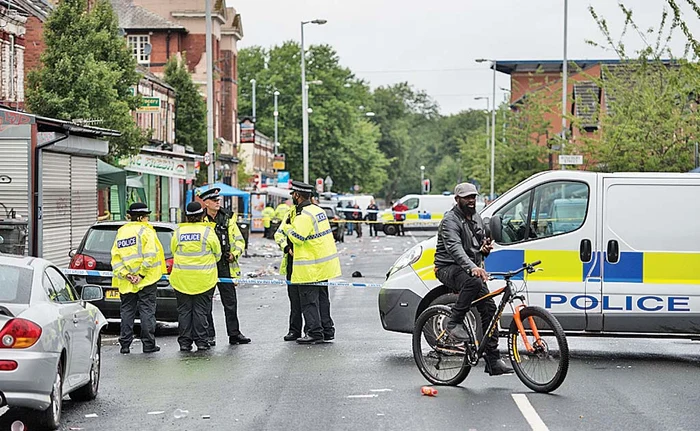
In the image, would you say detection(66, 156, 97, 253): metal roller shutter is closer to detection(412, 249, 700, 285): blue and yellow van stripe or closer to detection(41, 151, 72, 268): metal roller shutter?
detection(41, 151, 72, 268): metal roller shutter

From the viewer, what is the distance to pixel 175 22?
218 feet

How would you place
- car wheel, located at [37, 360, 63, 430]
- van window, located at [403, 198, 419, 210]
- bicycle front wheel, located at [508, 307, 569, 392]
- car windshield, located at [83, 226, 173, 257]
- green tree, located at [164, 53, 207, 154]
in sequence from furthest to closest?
1. van window, located at [403, 198, 419, 210]
2. green tree, located at [164, 53, 207, 154]
3. car windshield, located at [83, 226, 173, 257]
4. bicycle front wheel, located at [508, 307, 569, 392]
5. car wheel, located at [37, 360, 63, 430]

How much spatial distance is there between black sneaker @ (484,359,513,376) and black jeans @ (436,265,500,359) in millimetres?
53

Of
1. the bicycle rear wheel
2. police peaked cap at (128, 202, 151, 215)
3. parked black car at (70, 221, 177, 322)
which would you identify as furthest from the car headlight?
parked black car at (70, 221, 177, 322)

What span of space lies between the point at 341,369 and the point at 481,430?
3629 millimetres

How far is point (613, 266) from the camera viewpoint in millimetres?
12586

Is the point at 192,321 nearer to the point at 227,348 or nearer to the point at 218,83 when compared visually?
the point at 227,348

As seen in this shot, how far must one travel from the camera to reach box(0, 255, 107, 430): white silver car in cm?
832

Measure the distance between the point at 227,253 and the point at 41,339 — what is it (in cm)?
627

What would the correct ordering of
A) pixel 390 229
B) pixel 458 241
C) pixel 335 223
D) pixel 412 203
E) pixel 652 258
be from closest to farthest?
pixel 458 241, pixel 652 258, pixel 335 223, pixel 390 229, pixel 412 203

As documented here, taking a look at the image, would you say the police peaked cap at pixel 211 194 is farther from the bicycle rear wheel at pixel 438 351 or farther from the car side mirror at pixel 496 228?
the bicycle rear wheel at pixel 438 351

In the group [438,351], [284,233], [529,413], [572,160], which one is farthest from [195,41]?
[529,413]

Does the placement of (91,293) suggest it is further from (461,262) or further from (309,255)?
(309,255)

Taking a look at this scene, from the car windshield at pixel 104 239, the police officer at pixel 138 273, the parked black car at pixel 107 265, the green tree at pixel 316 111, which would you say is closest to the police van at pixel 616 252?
the police officer at pixel 138 273
